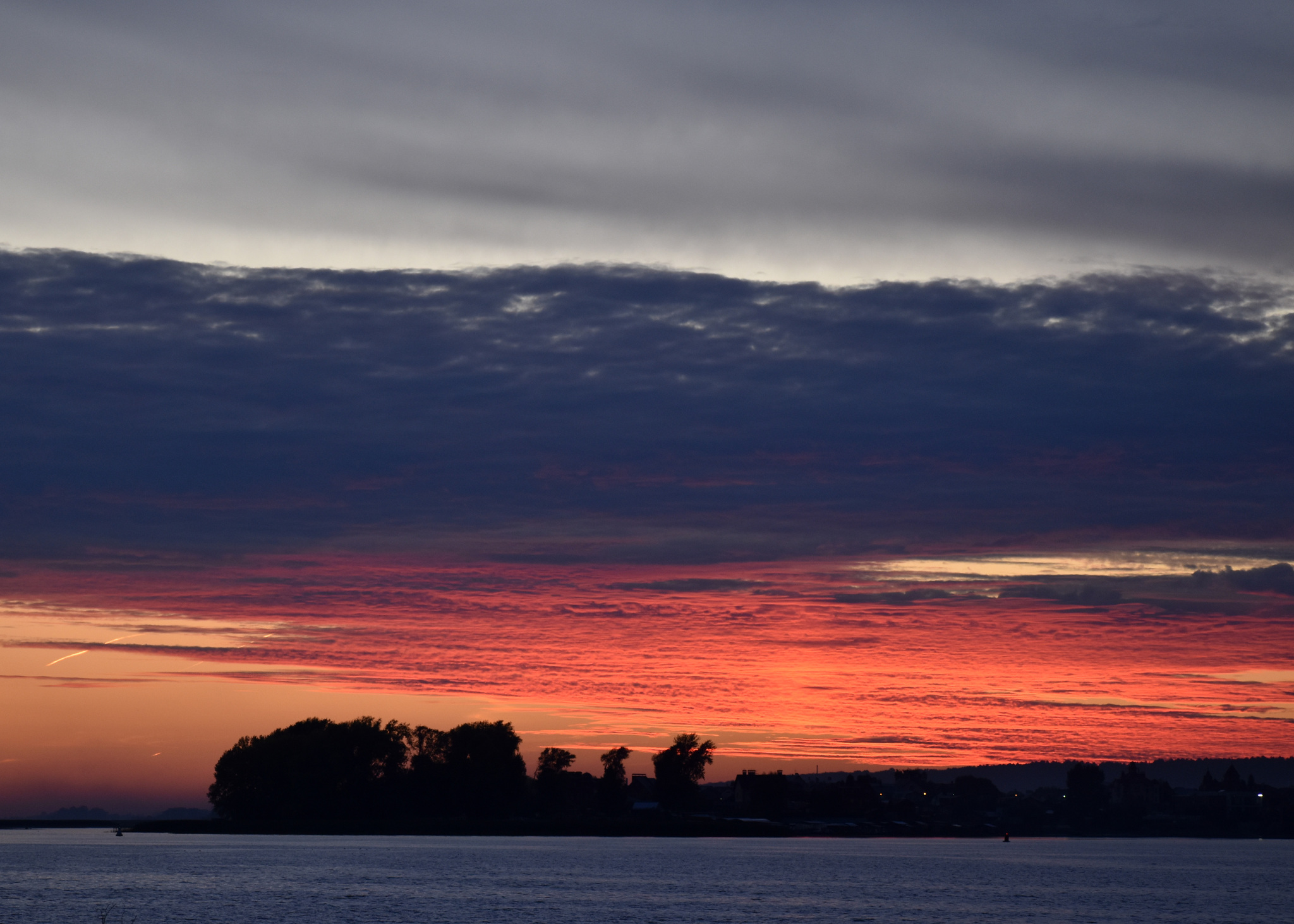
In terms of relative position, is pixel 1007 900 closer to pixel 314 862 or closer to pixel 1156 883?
pixel 1156 883

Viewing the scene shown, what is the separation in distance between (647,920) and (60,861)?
428 ft

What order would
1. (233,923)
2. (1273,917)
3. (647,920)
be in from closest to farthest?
1. (233,923)
2. (647,920)
3. (1273,917)

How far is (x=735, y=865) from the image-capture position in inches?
7815

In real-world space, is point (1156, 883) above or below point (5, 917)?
below

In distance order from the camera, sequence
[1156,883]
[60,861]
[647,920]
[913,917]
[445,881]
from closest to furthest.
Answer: [647,920] < [913,917] < [445,881] < [1156,883] < [60,861]

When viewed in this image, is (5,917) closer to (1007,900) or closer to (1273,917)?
(1007,900)

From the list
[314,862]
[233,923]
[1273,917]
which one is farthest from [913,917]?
[314,862]

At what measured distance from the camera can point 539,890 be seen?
134500 mm

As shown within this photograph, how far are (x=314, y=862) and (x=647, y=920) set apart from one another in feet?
330

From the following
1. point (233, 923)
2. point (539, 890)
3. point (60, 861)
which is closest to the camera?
point (233, 923)

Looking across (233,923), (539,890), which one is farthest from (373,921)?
(539,890)

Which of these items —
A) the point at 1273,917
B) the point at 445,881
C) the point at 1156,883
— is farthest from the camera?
the point at 1156,883

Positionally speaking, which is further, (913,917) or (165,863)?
(165,863)

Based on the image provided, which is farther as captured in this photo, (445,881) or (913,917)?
(445,881)
